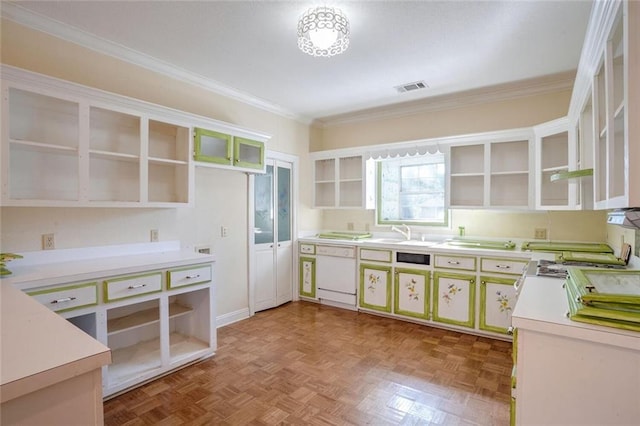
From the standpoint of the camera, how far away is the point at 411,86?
3.60 metres

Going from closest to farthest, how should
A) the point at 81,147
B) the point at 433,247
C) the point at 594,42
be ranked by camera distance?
the point at 594,42 < the point at 81,147 < the point at 433,247

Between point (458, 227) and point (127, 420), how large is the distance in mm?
3658

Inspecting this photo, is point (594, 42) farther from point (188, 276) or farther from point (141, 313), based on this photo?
point (141, 313)

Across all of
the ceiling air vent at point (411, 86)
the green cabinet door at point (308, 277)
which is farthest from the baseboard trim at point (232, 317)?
the ceiling air vent at point (411, 86)

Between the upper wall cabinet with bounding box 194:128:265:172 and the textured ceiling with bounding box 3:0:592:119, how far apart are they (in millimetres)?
631

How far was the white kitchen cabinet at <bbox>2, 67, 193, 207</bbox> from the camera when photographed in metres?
2.15

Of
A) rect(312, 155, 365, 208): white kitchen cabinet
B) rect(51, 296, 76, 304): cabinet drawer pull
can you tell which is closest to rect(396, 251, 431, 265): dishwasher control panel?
rect(312, 155, 365, 208): white kitchen cabinet

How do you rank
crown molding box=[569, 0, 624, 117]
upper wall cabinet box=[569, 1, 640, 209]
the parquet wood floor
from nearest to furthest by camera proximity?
1. upper wall cabinet box=[569, 1, 640, 209]
2. crown molding box=[569, 0, 624, 117]
3. the parquet wood floor

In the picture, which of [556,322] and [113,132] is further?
[113,132]

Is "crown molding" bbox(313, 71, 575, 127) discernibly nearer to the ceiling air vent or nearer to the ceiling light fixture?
the ceiling air vent

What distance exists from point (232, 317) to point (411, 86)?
3.31 meters

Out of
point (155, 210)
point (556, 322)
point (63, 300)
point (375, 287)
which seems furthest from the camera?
point (375, 287)

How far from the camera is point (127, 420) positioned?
2.03 metres

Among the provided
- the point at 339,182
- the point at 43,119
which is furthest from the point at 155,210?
the point at 339,182
